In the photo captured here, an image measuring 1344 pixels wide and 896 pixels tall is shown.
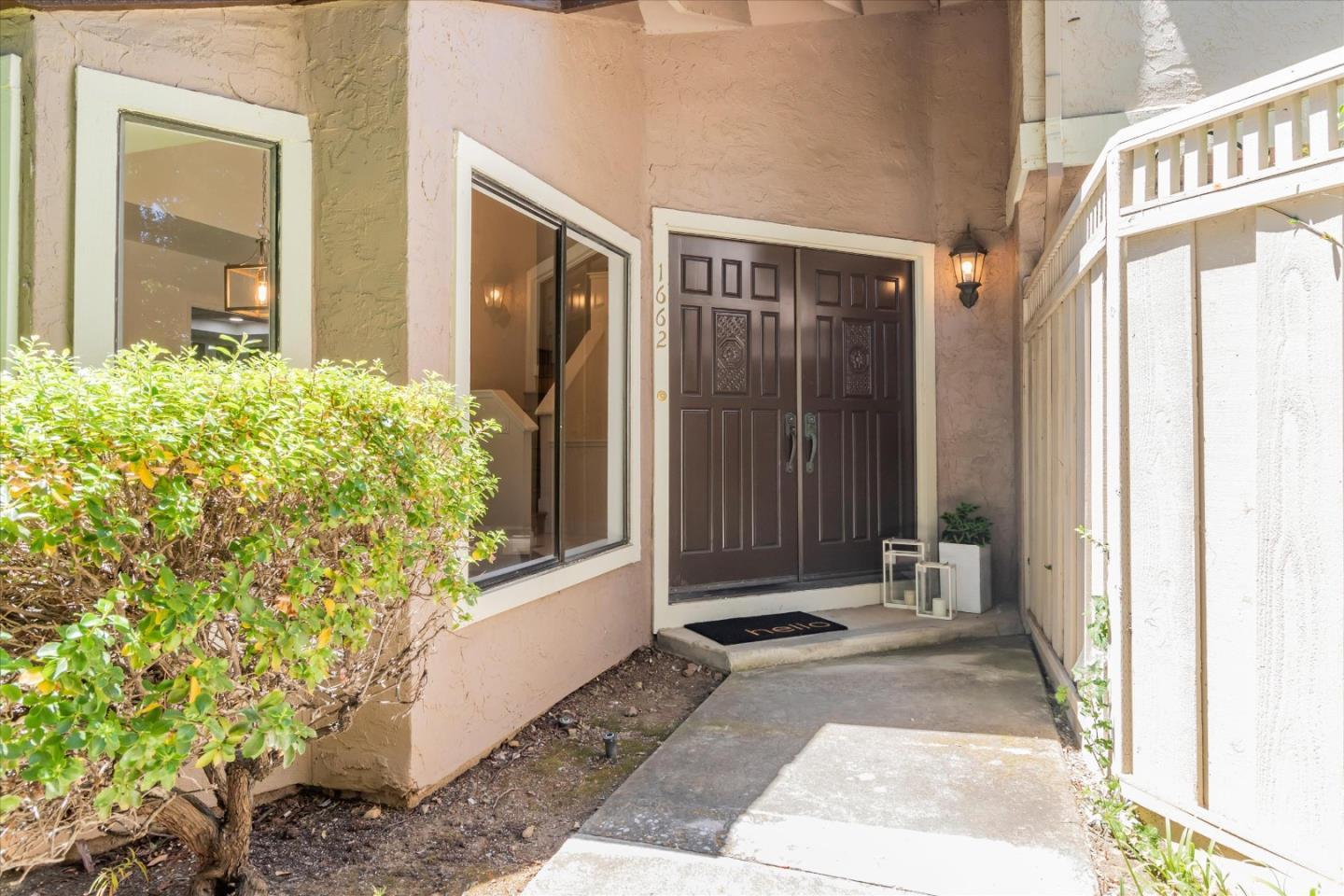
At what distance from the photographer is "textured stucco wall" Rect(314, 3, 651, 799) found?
110 inches

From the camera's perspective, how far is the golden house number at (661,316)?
472 cm

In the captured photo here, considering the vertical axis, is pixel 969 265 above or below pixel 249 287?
above

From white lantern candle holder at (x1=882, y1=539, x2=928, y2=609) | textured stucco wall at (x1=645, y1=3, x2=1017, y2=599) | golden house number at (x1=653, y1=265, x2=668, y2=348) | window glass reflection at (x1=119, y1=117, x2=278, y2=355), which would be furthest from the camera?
white lantern candle holder at (x1=882, y1=539, x2=928, y2=609)

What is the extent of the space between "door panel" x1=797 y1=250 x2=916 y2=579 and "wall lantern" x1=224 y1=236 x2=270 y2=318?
3.34m

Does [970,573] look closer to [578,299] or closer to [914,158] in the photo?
[914,158]

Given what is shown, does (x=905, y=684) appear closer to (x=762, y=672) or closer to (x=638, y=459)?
(x=762, y=672)

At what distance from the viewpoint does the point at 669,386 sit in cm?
482

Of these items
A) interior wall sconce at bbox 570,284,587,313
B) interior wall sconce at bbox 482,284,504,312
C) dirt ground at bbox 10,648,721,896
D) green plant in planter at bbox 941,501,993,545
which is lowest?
dirt ground at bbox 10,648,721,896

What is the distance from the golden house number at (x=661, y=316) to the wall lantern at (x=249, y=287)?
2.31m

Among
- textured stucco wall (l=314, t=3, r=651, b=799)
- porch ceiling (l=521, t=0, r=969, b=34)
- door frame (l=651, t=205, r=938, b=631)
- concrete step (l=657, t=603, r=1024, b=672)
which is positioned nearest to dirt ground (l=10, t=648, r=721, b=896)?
textured stucco wall (l=314, t=3, r=651, b=799)

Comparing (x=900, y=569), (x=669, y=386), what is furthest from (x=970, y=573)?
(x=669, y=386)

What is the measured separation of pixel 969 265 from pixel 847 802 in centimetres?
385

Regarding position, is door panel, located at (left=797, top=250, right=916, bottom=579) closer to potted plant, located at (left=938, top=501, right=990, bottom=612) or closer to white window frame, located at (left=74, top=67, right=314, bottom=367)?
potted plant, located at (left=938, top=501, right=990, bottom=612)

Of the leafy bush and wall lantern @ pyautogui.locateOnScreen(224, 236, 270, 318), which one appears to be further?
wall lantern @ pyautogui.locateOnScreen(224, 236, 270, 318)
